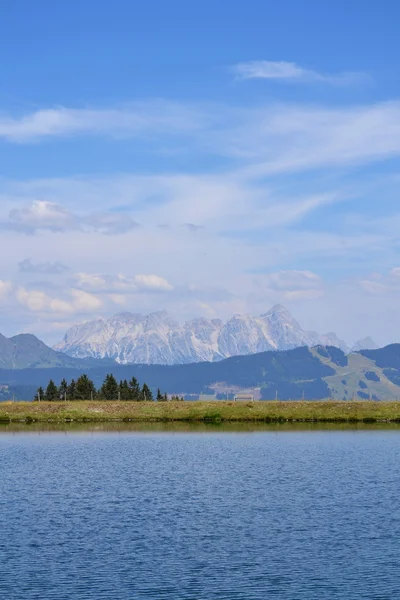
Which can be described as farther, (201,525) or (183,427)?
(183,427)

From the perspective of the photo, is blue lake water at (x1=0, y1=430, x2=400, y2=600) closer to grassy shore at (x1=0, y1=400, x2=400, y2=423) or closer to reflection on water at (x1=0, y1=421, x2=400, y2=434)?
reflection on water at (x1=0, y1=421, x2=400, y2=434)

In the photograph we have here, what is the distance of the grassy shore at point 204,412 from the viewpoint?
151250 mm

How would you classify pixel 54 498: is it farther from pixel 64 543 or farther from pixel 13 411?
pixel 13 411

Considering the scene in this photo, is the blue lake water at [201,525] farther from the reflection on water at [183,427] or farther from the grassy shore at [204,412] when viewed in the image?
the grassy shore at [204,412]

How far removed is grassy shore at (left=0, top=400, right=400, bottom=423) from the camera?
496 ft

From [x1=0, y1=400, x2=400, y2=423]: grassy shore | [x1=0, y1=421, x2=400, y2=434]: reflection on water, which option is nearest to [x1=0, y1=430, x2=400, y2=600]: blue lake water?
[x1=0, y1=421, x2=400, y2=434]: reflection on water

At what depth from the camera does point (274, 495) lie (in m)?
65.8

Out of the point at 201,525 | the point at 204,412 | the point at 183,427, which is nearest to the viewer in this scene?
the point at 201,525

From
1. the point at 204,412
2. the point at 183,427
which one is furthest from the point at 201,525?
the point at 204,412

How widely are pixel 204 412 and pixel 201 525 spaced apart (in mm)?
102251

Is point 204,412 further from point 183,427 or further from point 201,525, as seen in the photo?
point 201,525

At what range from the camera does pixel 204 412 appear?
15675 centimetres

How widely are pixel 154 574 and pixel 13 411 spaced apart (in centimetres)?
12278

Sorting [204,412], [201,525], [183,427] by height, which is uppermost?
[204,412]
